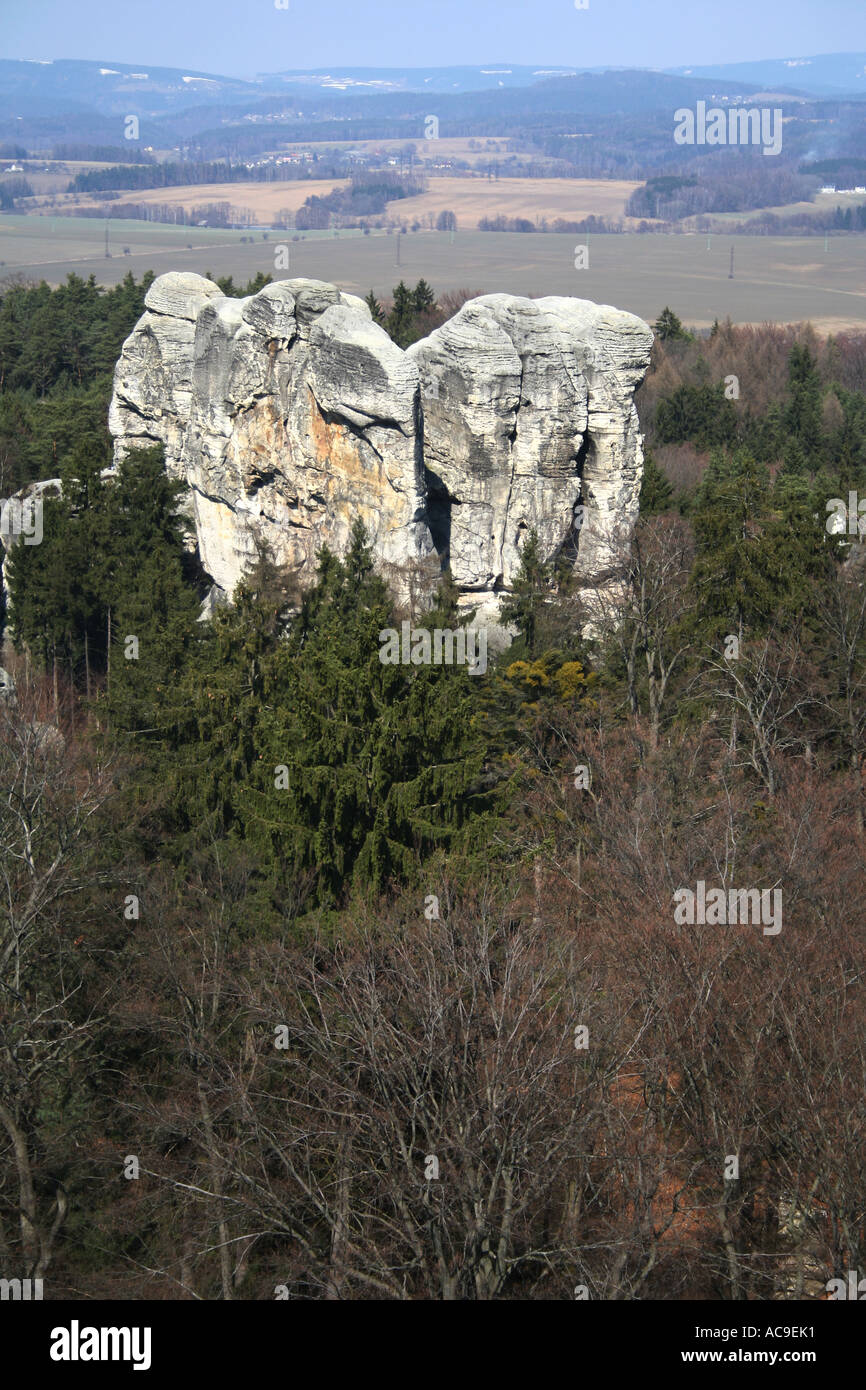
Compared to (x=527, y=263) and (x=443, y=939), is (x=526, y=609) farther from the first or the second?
(x=527, y=263)

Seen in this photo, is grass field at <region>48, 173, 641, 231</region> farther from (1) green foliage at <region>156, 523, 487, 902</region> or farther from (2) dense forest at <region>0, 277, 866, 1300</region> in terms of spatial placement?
(1) green foliage at <region>156, 523, 487, 902</region>

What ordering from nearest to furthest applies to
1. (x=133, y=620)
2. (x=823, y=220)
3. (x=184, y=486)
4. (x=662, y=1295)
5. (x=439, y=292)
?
(x=662, y=1295) → (x=133, y=620) → (x=184, y=486) → (x=439, y=292) → (x=823, y=220)

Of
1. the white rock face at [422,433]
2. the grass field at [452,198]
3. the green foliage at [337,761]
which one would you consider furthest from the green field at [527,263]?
the green foliage at [337,761]

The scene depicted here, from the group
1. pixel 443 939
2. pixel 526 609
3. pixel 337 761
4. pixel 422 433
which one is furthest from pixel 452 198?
pixel 443 939

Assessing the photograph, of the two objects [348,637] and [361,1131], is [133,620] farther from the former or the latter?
[361,1131]
